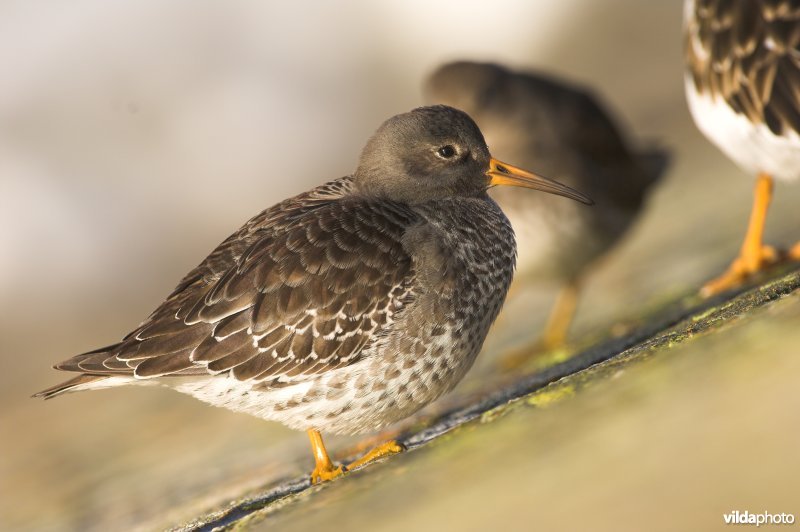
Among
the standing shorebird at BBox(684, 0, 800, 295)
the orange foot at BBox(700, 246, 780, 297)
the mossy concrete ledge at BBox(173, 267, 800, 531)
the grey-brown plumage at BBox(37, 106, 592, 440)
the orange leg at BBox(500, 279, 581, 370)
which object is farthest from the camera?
the orange leg at BBox(500, 279, 581, 370)

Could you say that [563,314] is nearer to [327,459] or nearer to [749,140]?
[749,140]

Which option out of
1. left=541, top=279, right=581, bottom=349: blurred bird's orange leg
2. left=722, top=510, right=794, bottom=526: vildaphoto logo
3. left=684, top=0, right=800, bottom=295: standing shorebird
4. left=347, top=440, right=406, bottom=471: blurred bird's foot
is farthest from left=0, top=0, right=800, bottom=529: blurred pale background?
left=722, top=510, right=794, bottom=526: vildaphoto logo

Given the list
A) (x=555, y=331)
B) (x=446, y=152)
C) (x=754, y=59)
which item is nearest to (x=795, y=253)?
(x=754, y=59)

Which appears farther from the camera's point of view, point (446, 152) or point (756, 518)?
point (446, 152)

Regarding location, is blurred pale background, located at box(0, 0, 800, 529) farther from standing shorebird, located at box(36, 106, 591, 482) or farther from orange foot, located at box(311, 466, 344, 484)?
standing shorebird, located at box(36, 106, 591, 482)

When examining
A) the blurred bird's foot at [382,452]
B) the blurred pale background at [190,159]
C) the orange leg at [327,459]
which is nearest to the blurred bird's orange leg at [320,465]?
the orange leg at [327,459]

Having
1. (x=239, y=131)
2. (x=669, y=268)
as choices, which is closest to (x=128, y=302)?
(x=239, y=131)

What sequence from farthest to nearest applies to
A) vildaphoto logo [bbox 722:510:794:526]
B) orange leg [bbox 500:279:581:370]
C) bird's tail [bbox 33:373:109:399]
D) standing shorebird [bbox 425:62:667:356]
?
standing shorebird [bbox 425:62:667:356] < orange leg [bbox 500:279:581:370] < bird's tail [bbox 33:373:109:399] < vildaphoto logo [bbox 722:510:794:526]
